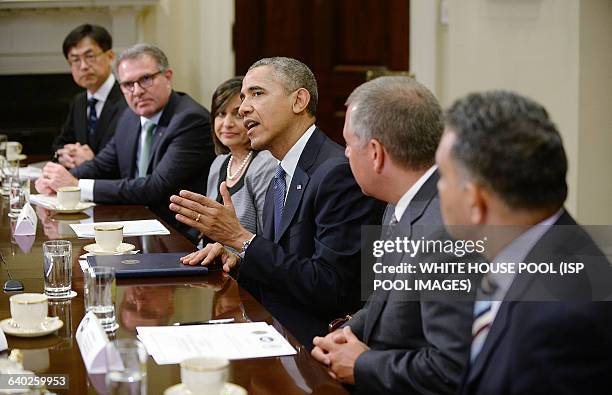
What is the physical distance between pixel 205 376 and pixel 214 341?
1.81 feet

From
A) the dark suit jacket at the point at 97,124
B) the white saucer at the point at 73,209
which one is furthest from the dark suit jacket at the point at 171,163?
the dark suit jacket at the point at 97,124

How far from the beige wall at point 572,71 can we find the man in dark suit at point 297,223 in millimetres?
2192

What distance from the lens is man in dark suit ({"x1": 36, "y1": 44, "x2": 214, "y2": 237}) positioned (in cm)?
445

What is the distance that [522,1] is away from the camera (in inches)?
205

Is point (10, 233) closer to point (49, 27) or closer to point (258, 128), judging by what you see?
point (258, 128)

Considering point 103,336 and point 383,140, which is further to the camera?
point 383,140

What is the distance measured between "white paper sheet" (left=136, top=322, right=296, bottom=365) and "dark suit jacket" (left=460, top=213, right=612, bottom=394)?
526mm

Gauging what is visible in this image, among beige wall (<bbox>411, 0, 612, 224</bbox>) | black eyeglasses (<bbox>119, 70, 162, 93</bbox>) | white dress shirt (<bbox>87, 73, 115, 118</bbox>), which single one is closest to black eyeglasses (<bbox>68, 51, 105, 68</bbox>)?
white dress shirt (<bbox>87, 73, 115, 118</bbox>)

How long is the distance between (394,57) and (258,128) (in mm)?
3532

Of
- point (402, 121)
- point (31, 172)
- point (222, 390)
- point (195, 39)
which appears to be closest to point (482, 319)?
point (222, 390)

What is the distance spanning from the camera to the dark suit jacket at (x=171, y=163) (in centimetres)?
444

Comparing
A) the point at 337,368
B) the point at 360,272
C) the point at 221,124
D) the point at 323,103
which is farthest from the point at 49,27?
the point at 337,368

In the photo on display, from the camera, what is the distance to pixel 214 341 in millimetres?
2178

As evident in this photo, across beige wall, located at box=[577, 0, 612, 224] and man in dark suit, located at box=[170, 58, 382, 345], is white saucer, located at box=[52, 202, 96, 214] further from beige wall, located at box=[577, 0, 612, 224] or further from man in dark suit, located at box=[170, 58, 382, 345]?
beige wall, located at box=[577, 0, 612, 224]
